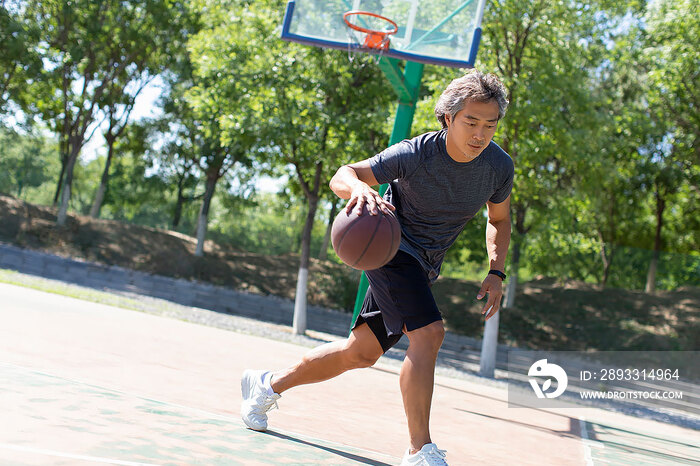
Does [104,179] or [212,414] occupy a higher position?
[104,179]

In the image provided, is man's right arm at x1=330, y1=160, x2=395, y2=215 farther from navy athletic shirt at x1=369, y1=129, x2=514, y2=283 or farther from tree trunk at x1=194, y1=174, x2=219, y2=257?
tree trunk at x1=194, y1=174, x2=219, y2=257

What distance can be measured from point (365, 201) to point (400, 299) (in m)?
0.59

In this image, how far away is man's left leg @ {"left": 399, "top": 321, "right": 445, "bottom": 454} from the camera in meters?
3.13

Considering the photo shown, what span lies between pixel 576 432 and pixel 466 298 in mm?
17212

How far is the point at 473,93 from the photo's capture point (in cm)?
323

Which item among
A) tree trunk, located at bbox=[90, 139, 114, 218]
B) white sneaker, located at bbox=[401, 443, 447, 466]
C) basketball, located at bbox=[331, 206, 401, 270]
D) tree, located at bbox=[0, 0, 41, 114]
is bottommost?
white sneaker, located at bbox=[401, 443, 447, 466]

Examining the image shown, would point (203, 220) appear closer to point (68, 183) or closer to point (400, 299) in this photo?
point (68, 183)

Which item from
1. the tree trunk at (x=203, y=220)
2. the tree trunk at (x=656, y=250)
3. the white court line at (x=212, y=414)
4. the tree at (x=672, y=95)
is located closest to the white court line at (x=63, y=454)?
the white court line at (x=212, y=414)

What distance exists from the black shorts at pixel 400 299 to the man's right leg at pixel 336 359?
2.5 inches

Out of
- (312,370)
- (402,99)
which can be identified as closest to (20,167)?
(402,99)

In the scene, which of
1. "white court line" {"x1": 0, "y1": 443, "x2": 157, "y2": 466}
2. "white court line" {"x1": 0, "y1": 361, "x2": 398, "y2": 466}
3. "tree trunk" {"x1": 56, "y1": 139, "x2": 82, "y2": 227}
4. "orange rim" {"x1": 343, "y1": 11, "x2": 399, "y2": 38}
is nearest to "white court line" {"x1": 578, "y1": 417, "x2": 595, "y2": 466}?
"white court line" {"x1": 0, "y1": 361, "x2": 398, "y2": 466}

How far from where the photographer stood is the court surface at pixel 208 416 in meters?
2.90

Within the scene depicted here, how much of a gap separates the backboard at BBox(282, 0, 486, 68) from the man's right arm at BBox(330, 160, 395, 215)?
21.1ft

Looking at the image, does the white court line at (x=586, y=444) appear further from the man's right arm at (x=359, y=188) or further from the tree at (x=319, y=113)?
the tree at (x=319, y=113)
